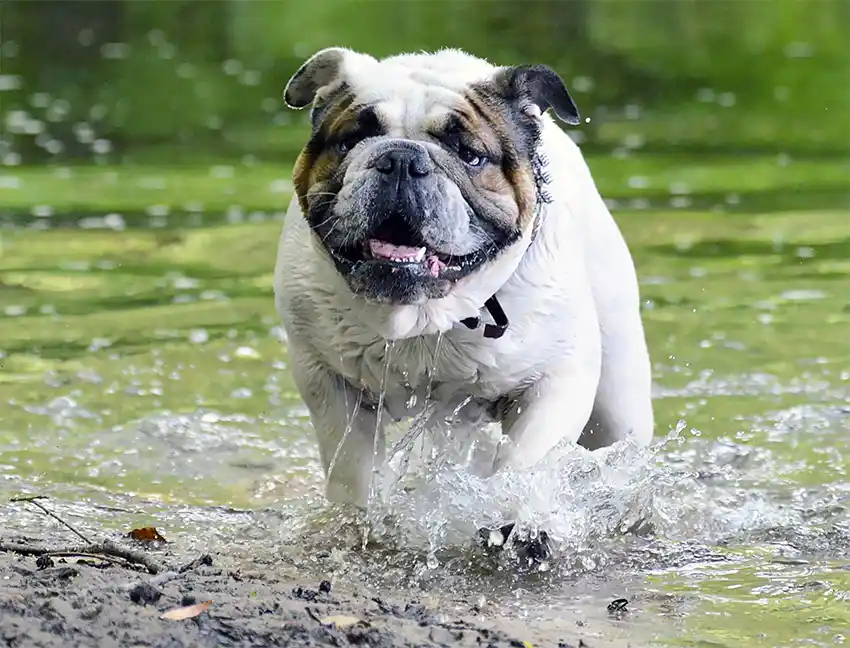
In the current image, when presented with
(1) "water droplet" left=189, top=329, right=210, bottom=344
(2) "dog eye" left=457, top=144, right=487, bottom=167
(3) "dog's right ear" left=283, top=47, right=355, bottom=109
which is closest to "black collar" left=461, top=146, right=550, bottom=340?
(2) "dog eye" left=457, top=144, right=487, bottom=167

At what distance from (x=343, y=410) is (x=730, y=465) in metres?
1.95

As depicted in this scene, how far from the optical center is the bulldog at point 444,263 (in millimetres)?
5020

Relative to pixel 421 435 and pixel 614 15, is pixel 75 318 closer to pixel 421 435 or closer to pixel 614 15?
pixel 421 435

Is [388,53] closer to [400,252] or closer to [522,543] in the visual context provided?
[522,543]

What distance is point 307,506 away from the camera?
6.27 metres

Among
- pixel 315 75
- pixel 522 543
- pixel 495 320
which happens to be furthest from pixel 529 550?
pixel 315 75

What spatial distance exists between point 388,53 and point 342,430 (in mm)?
14410

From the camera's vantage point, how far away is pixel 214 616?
4176mm

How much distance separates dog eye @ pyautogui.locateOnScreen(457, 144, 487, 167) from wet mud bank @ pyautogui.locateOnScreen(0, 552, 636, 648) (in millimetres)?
1376

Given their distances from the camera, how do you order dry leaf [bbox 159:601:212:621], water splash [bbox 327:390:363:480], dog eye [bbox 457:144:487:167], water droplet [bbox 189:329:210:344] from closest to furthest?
1. dry leaf [bbox 159:601:212:621]
2. dog eye [bbox 457:144:487:167]
3. water splash [bbox 327:390:363:480]
4. water droplet [bbox 189:329:210:344]

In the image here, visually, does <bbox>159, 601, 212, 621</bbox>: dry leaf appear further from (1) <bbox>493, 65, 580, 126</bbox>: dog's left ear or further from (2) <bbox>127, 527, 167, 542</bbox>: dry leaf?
(1) <bbox>493, 65, 580, 126</bbox>: dog's left ear

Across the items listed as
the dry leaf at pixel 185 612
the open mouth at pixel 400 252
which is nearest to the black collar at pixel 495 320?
the open mouth at pixel 400 252

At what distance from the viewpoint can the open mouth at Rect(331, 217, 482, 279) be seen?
16.4 ft

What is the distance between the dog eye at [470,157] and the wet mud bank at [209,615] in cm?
138
